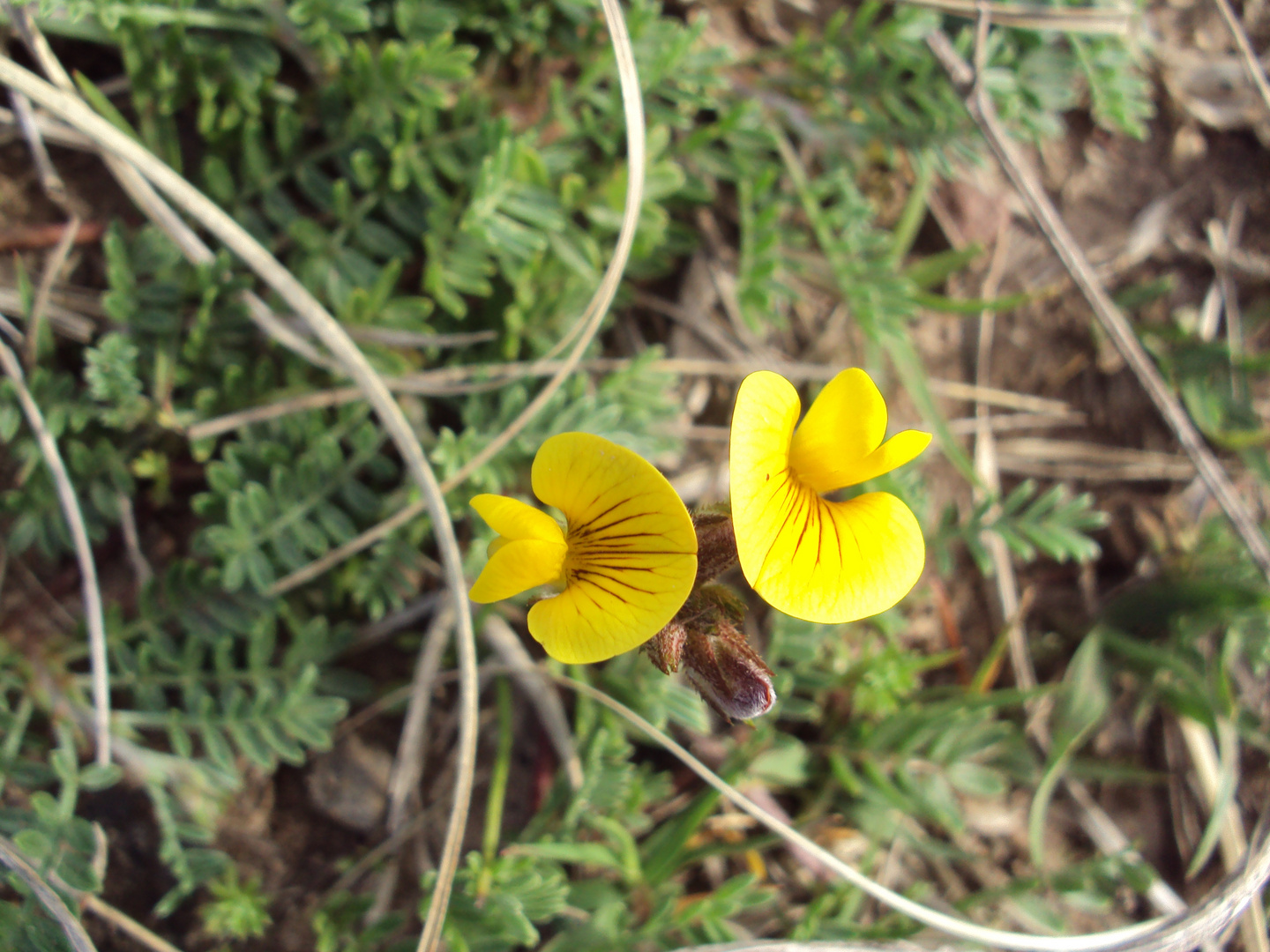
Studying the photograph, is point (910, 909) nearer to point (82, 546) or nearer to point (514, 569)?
point (514, 569)

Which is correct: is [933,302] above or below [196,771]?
above

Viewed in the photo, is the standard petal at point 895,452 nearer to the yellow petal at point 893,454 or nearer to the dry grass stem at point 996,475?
the yellow petal at point 893,454

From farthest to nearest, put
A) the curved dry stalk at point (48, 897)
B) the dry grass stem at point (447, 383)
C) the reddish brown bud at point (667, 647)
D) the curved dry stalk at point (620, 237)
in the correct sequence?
the dry grass stem at point (447, 383) → the curved dry stalk at point (620, 237) → the curved dry stalk at point (48, 897) → the reddish brown bud at point (667, 647)

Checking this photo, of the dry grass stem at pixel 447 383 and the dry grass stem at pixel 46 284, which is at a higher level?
the dry grass stem at pixel 46 284

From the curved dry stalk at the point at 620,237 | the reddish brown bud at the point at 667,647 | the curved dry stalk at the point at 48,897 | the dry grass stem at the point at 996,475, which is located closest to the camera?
the reddish brown bud at the point at 667,647

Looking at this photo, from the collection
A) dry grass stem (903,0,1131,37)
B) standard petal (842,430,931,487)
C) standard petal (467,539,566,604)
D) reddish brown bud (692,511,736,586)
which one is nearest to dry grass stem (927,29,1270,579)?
dry grass stem (903,0,1131,37)

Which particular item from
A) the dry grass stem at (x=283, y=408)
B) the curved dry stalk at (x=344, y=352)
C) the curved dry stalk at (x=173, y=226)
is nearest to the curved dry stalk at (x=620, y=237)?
the curved dry stalk at (x=344, y=352)

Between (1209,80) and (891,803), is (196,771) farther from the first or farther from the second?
(1209,80)

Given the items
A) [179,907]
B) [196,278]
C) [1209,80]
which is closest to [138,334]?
[196,278]
